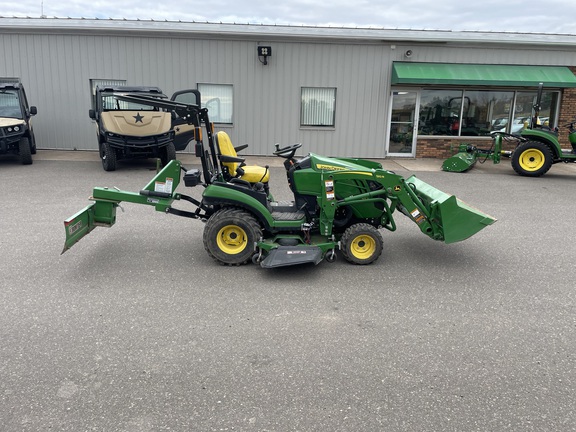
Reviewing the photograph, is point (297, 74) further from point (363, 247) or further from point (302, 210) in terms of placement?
point (363, 247)

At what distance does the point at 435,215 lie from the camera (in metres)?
5.08

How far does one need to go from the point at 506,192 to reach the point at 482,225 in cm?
533

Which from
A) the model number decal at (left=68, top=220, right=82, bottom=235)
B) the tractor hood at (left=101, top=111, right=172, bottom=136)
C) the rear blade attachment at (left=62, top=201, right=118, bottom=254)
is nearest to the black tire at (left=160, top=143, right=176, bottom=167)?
the tractor hood at (left=101, top=111, right=172, bottom=136)

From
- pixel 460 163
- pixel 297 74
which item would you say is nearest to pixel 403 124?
pixel 460 163

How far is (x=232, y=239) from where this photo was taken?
5086mm

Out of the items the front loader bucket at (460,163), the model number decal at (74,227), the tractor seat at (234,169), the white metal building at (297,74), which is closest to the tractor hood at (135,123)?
the white metal building at (297,74)

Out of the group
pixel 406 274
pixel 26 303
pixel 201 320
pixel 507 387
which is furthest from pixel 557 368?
pixel 26 303

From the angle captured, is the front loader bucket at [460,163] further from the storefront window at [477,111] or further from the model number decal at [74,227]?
the model number decal at [74,227]

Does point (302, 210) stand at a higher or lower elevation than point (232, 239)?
higher

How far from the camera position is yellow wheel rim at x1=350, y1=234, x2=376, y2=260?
5.11 meters

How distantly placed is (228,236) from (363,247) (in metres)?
1.50

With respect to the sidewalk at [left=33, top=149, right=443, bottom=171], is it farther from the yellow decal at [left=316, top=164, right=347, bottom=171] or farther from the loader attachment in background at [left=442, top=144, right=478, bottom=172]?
the yellow decal at [left=316, top=164, right=347, bottom=171]

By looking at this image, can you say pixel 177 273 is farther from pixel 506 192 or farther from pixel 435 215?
pixel 506 192

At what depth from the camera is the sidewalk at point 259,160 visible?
13.0 metres
